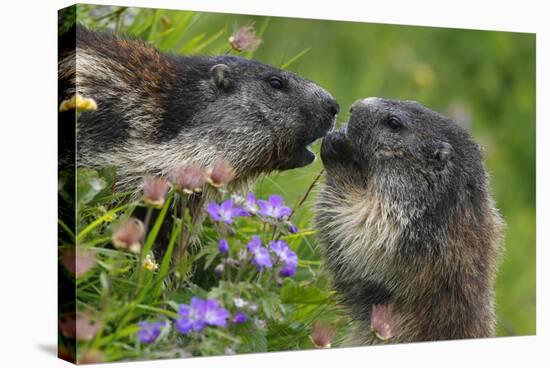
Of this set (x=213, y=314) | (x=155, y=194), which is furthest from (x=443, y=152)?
(x=155, y=194)

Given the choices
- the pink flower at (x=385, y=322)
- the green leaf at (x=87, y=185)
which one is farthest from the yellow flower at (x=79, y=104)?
the pink flower at (x=385, y=322)

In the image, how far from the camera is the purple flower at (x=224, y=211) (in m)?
6.00

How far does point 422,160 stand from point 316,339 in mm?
1310

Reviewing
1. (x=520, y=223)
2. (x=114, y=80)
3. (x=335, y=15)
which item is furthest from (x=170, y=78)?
(x=520, y=223)

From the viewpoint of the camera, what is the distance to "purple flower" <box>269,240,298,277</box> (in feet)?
20.2

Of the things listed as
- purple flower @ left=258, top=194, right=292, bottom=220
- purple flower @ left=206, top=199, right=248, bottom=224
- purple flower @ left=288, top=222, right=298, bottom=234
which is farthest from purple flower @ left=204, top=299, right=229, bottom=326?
purple flower @ left=288, top=222, right=298, bottom=234

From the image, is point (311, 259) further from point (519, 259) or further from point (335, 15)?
point (519, 259)

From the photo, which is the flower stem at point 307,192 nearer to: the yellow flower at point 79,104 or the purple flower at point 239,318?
the purple flower at point 239,318

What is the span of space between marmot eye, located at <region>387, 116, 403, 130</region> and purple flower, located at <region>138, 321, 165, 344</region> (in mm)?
2064

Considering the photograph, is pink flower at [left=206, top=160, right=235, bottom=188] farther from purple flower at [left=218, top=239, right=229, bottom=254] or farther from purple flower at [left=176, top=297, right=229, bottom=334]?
purple flower at [left=176, top=297, right=229, bottom=334]

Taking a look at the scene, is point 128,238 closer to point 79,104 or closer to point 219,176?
point 219,176

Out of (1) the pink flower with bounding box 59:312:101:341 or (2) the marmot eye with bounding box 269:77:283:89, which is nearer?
(1) the pink flower with bounding box 59:312:101:341

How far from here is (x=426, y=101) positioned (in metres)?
8.82

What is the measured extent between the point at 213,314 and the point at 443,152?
74.7 inches
